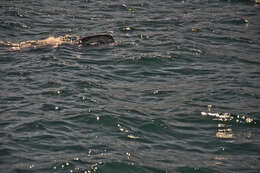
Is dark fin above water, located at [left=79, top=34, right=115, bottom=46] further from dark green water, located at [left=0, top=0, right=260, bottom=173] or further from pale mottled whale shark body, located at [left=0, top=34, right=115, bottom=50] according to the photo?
dark green water, located at [left=0, top=0, right=260, bottom=173]

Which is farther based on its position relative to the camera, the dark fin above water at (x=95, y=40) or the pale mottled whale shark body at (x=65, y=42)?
the dark fin above water at (x=95, y=40)

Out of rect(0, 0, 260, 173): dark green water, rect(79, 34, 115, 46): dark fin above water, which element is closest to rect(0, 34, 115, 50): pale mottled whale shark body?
rect(79, 34, 115, 46): dark fin above water

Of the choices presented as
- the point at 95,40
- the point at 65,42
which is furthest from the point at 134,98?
the point at 65,42

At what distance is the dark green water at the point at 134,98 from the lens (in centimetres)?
706

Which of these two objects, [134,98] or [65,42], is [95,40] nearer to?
[65,42]

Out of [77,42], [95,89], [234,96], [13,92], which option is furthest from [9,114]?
[77,42]

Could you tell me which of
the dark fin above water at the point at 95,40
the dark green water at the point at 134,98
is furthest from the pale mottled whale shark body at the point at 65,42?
the dark green water at the point at 134,98

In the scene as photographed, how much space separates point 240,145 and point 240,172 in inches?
37.5

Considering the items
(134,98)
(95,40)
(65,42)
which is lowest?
(134,98)

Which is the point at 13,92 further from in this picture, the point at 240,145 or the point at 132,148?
the point at 240,145

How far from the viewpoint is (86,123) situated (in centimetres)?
823

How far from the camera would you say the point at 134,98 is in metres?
9.72

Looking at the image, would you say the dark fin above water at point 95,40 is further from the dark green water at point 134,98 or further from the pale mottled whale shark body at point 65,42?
the dark green water at point 134,98

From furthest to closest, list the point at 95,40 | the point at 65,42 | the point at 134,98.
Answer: the point at 65,42, the point at 95,40, the point at 134,98
